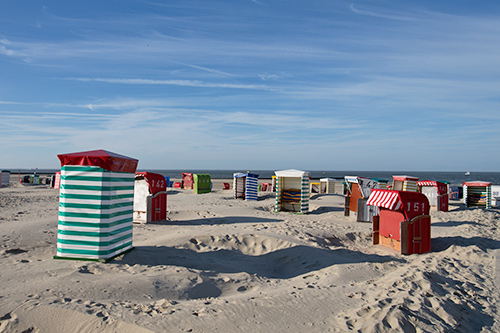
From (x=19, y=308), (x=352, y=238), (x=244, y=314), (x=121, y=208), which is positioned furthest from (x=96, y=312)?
(x=352, y=238)

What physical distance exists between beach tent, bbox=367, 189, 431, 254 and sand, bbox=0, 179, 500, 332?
0.42 meters

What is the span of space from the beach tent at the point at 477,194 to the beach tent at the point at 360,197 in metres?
10.4

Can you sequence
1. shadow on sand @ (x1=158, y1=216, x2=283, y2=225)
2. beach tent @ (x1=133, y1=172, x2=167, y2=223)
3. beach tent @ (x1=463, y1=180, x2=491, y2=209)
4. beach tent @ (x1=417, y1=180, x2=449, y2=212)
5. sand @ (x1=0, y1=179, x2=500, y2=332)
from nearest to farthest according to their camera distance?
sand @ (x1=0, y1=179, x2=500, y2=332) < beach tent @ (x1=133, y1=172, x2=167, y2=223) < shadow on sand @ (x1=158, y1=216, x2=283, y2=225) < beach tent @ (x1=417, y1=180, x2=449, y2=212) < beach tent @ (x1=463, y1=180, x2=491, y2=209)

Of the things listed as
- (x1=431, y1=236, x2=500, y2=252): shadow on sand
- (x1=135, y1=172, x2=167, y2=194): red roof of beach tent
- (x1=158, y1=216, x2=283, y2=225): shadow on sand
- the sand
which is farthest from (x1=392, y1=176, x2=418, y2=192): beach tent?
(x1=135, y1=172, x2=167, y2=194): red roof of beach tent

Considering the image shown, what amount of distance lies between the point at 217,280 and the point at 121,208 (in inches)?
98.3

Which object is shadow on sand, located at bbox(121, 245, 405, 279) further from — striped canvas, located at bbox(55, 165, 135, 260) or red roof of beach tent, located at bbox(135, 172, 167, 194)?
red roof of beach tent, located at bbox(135, 172, 167, 194)

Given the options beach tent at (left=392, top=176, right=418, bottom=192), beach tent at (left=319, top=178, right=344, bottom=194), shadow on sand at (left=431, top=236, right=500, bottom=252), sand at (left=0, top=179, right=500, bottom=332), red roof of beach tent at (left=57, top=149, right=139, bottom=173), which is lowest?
shadow on sand at (left=431, top=236, right=500, bottom=252)

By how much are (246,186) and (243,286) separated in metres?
18.1

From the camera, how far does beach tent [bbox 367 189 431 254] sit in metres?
10.3

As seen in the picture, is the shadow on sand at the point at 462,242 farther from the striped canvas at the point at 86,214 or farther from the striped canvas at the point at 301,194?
the striped canvas at the point at 86,214

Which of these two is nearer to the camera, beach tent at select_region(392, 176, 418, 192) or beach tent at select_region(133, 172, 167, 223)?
beach tent at select_region(133, 172, 167, 223)

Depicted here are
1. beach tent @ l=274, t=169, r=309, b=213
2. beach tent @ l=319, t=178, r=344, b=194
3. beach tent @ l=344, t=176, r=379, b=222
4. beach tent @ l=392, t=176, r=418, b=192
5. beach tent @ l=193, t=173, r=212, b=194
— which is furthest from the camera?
beach tent @ l=319, t=178, r=344, b=194

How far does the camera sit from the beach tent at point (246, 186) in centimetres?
2464

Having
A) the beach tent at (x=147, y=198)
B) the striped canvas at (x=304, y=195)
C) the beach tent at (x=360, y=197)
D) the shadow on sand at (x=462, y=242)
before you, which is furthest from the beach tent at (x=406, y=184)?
the beach tent at (x=147, y=198)
